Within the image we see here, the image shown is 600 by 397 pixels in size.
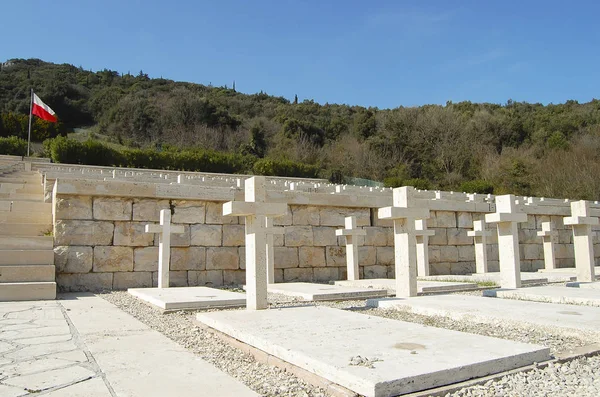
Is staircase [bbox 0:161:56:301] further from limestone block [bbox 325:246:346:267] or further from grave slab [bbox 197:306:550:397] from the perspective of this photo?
limestone block [bbox 325:246:346:267]

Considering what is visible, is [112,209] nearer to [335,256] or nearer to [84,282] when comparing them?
[84,282]

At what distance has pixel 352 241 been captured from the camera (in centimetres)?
859

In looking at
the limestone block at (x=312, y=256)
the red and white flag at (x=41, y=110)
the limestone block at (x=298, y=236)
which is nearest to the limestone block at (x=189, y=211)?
the limestone block at (x=298, y=236)

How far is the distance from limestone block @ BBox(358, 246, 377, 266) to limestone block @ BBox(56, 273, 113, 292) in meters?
4.82

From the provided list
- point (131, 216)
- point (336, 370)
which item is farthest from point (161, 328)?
point (131, 216)

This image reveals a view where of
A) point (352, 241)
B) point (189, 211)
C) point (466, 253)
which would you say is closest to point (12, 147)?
point (189, 211)

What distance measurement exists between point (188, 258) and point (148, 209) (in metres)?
1.13

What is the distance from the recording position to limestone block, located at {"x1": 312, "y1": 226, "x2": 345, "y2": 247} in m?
9.26

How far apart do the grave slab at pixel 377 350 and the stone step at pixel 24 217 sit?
226 inches

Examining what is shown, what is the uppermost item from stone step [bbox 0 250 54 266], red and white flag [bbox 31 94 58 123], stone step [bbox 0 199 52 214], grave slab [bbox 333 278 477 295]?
red and white flag [bbox 31 94 58 123]

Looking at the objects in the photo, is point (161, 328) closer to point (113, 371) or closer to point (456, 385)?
point (113, 371)

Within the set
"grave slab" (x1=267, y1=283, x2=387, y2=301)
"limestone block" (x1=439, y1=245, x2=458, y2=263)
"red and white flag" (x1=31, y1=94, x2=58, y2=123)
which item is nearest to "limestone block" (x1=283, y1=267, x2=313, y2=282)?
"grave slab" (x1=267, y1=283, x2=387, y2=301)

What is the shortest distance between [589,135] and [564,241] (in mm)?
26816

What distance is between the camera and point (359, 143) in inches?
1628
